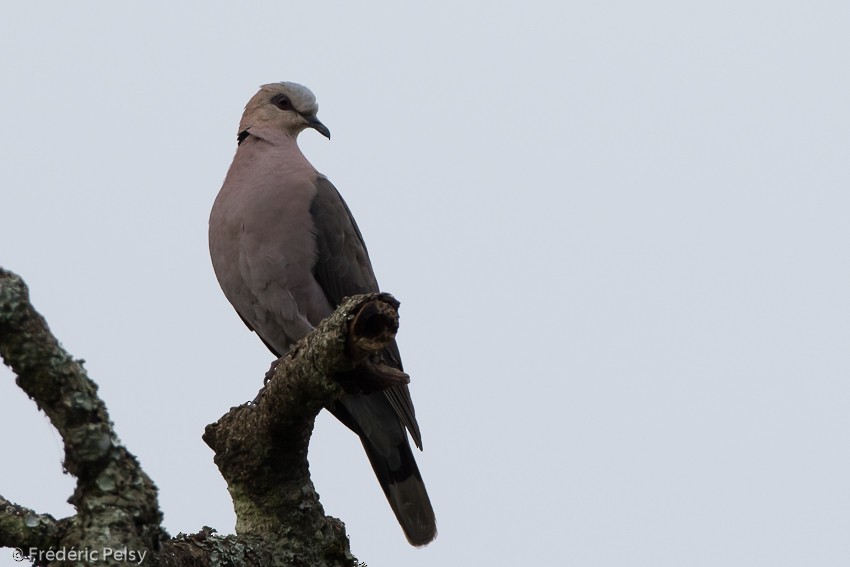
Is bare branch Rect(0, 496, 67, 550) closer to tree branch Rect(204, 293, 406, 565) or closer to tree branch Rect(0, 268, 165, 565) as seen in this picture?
tree branch Rect(0, 268, 165, 565)

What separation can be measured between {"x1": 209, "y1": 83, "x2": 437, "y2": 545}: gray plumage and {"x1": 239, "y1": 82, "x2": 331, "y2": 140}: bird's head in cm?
56

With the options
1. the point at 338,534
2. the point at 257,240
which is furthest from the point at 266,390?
the point at 257,240

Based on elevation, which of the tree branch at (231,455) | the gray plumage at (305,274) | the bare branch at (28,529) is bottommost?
the bare branch at (28,529)

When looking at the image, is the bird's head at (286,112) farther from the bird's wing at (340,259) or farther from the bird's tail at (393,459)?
the bird's tail at (393,459)

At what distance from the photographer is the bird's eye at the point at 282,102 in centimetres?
567

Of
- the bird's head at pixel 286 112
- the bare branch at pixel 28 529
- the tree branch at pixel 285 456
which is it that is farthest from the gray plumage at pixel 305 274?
the bare branch at pixel 28 529

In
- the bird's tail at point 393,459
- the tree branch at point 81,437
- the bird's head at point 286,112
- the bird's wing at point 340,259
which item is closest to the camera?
the tree branch at point 81,437

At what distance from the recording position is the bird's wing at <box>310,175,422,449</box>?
4.73 meters

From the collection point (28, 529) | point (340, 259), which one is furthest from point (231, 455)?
point (340, 259)

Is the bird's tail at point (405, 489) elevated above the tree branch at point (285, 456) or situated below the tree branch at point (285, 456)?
→ above

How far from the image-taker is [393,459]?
479cm

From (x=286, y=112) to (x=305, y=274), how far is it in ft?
3.97

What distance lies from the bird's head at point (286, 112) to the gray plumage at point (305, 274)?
Result: 22.0 inches

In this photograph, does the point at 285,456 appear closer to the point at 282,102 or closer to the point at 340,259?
the point at 340,259
